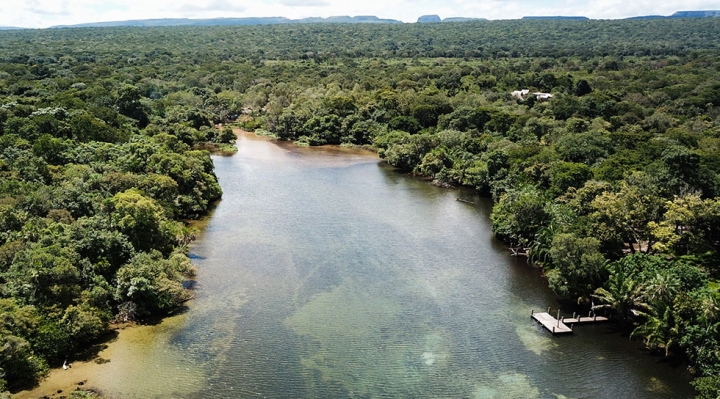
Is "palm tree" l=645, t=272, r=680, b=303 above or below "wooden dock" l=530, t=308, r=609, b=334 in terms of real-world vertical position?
above

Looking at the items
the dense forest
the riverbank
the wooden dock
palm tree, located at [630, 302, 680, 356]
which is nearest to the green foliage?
→ the dense forest

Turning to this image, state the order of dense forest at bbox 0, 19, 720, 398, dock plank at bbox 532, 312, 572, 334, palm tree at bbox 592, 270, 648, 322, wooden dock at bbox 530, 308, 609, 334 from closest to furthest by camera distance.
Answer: dense forest at bbox 0, 19, 720, 398
palm tree at bbox 592, 270, 648, 322
dock plank at bbox 532, 312, 572, 334
wooden dock at bbox 530, 308, 609, 334

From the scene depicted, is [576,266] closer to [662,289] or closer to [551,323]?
[551,323]

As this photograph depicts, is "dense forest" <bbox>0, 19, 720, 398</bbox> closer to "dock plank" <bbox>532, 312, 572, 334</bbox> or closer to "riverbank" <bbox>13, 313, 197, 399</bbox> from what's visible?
"riverbank" <bbox>13, 313, 197, 399</bbox>

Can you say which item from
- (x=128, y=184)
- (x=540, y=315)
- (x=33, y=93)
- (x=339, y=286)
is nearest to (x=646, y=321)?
(x=540, y=315)

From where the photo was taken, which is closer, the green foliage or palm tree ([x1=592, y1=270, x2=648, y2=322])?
palm tree ([x1=592, y1=270, x2=648, y2=322])

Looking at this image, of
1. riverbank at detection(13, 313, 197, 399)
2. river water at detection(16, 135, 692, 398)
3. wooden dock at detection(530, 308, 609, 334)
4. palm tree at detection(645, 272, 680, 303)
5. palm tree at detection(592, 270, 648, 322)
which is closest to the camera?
riverbank at detection(13, 313, 197, 399)
